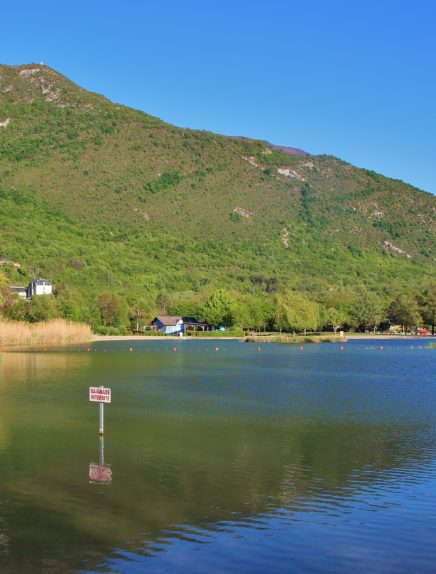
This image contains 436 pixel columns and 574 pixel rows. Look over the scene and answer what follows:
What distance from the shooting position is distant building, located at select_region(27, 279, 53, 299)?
118 m

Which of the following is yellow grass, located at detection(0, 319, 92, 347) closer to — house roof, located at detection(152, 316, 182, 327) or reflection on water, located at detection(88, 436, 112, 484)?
house roof, located at detection(152, 316, 182, 327)

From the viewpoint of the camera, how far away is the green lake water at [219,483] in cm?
1136

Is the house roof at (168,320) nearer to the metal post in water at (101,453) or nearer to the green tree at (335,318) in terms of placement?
the green tree at (335,318)

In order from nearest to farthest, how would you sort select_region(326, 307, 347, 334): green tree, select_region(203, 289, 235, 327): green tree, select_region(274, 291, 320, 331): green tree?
select_region(274, 291, 320, 331): green tree → select_region(326, 307, 347, 334): green tree → select_region(203, 289, 235, 327): green tree

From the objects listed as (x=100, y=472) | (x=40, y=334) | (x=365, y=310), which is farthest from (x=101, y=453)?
(x=365, y=310)

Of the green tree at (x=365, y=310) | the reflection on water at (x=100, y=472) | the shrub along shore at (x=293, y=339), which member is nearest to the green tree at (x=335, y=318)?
the green tree at (x=365, y=310)

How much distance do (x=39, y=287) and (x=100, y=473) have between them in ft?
344

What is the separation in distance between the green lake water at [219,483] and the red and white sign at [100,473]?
22 centimetres

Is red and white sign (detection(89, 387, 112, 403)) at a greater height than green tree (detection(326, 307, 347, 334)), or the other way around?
green tree (detection(326, 307, 347, 334))

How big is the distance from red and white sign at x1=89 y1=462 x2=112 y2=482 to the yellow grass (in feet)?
173

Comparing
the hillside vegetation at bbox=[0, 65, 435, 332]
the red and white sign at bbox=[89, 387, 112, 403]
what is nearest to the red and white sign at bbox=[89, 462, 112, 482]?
the red and white sign at bbox=[89, 387, 112, 403]

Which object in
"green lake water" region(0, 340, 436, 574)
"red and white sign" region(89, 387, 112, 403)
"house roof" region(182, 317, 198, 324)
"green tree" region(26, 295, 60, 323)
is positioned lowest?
"green lake water" region(0, 340, 436, 574)

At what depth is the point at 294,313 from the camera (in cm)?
11406

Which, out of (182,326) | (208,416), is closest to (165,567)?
(208,416)
